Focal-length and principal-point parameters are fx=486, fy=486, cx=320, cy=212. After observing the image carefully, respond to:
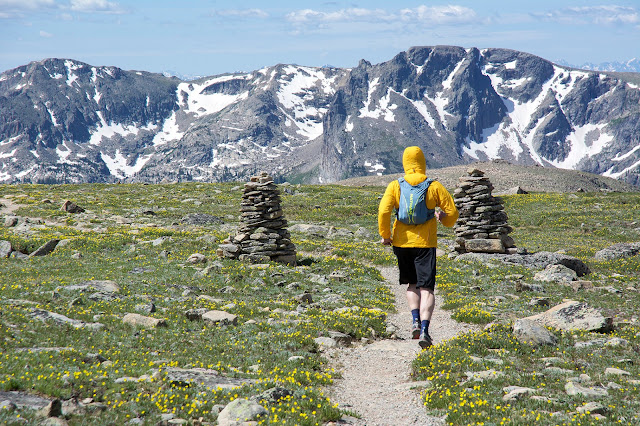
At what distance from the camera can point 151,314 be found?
15.4 metres

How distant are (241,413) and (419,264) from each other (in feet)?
20.4

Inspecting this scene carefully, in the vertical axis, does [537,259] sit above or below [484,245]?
above

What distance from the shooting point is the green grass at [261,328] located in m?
9.15

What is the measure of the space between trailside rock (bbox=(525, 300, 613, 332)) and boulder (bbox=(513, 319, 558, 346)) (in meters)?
1.38

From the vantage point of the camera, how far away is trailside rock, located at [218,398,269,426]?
859 centimetres

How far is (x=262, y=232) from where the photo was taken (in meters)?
26.5

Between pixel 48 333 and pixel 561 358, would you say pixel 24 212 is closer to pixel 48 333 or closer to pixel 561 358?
pixel 48 333

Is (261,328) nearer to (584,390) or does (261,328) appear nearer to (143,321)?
(143,321)

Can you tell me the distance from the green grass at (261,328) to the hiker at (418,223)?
162 cm

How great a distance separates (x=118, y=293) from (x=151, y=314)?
9.48 feet

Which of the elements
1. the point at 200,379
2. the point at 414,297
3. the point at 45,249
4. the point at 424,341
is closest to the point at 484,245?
the point at 414,297

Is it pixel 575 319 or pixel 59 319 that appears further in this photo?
pixel 575 319

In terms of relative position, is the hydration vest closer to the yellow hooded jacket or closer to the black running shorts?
the yellow hooded jacket

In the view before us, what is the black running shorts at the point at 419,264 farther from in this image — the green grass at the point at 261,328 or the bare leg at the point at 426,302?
the green grass at the point at 261,328
